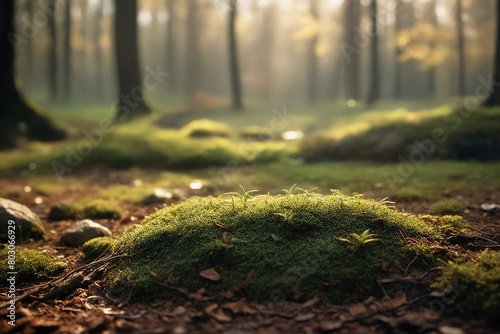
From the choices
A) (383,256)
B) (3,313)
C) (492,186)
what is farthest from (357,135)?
(3,313)

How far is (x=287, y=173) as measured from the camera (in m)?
8.34

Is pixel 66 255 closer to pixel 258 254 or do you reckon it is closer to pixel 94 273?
pixel 94 273

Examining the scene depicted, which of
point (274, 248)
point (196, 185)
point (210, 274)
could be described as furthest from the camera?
point (196, 185)

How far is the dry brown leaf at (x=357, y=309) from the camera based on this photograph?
9.48ft

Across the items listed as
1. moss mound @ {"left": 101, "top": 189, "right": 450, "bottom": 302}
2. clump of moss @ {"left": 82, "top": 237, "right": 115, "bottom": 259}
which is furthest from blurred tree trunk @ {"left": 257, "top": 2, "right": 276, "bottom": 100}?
moss mound @ {"left": 101, "top": 189, "right": 450, "bottom": 302}

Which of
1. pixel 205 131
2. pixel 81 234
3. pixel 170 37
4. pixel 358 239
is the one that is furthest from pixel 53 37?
pixel 358 239

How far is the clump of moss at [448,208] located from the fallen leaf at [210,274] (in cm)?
339

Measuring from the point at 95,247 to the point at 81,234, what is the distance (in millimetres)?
522

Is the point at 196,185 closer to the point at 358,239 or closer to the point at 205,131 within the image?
the point at 358,239

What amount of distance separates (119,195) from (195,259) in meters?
4.12

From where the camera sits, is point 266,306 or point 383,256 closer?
point 266,306

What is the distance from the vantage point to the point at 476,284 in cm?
299

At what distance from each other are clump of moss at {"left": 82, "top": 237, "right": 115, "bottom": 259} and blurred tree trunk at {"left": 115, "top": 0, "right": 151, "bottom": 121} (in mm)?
12084

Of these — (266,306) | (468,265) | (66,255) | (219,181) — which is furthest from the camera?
(219,181)
